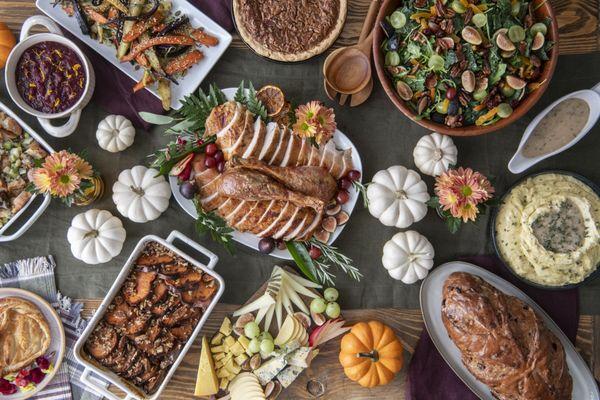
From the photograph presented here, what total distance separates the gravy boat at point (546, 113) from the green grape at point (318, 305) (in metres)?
1.57

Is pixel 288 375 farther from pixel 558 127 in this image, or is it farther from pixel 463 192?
pixel 558 127

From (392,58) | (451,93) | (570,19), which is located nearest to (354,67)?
(392,58)

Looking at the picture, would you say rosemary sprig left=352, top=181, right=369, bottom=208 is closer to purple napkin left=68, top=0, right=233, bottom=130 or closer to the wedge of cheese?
purple napkin left=68, top=0, right=233, bottom=130

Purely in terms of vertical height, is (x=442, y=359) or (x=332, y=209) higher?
(x=332, y=209)

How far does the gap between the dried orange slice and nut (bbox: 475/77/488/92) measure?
4.06 ft

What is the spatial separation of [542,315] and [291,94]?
7.50ft

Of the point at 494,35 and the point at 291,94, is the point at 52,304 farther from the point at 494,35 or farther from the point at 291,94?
the point at 494,35

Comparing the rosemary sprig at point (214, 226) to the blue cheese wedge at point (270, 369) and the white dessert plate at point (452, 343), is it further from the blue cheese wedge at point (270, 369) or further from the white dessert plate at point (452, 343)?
the white dessert plate at point (452, 343)

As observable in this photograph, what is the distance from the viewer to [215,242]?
3.60 m

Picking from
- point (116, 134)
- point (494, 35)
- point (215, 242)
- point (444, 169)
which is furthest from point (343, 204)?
point (116, 134)

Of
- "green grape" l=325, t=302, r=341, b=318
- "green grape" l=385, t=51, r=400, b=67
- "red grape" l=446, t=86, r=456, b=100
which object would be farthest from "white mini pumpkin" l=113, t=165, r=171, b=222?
"red grape" l=446, t=86, r=456, b=100

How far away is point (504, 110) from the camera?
305 centimetres

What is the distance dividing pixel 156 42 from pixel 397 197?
190 centimetres

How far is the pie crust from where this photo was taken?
3.41 meters
